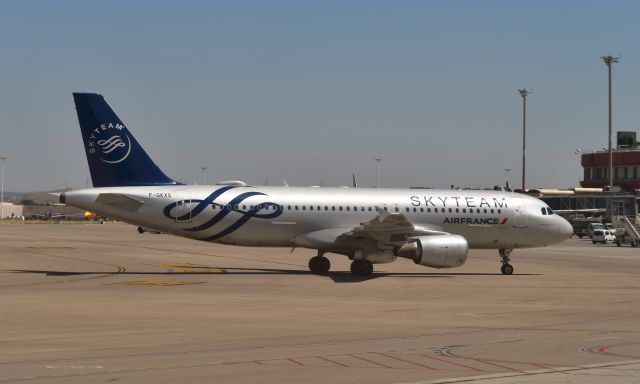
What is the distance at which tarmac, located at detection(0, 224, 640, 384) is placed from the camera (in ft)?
47.4

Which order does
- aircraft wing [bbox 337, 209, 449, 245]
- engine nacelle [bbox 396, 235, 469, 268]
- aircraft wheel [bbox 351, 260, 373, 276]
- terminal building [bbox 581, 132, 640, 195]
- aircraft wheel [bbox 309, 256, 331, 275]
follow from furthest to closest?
terminal building [bbox 581, 132, 640, 195] → aircraft wheel [bbox 309, 256, 331, 275] → aircraft wheel [bbox 351, 260, 373, 276] → engine nacelle [bbox 396, 235, 469, 268] → aircraft wing [bbox 337, 209, 449, 245]

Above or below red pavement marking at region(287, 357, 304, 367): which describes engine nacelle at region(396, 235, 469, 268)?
above

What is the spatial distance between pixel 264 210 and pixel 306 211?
1.76 metres

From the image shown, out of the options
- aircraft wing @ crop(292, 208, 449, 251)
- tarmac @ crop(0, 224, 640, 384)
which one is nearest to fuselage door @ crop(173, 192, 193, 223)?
tarmac @ crop(0, 224, 640, 384)

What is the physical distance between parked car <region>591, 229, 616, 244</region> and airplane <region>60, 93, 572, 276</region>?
144 ft

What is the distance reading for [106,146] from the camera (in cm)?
3581

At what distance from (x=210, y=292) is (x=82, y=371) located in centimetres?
1459

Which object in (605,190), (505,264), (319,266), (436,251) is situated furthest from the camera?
(605,190)

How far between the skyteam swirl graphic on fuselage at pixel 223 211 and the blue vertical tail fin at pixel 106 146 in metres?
2.02

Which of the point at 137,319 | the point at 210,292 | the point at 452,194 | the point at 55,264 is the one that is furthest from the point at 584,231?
the point at 137,319

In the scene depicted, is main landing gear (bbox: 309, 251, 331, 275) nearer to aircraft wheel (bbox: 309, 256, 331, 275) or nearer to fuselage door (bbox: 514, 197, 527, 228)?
aircraft wheel (bbox: 309, 256, 331, 275)

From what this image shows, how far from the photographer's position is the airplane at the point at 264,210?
116 feet

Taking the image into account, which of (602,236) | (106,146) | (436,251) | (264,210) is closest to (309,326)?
(436,251)

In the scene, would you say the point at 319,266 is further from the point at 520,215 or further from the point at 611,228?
the point at 611,228
